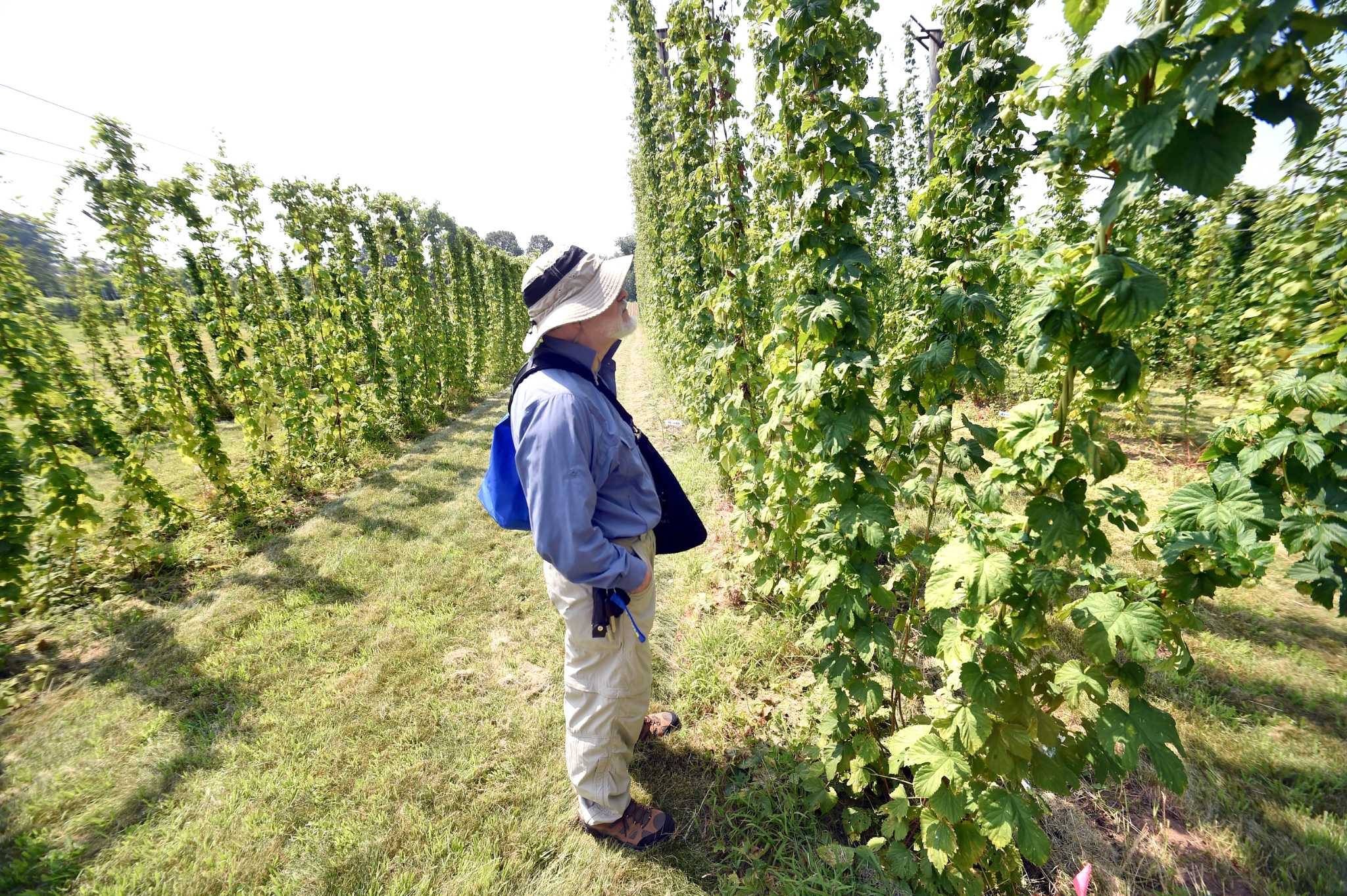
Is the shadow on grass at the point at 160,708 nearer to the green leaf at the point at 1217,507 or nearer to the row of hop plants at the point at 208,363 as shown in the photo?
the row of hop plants at the point at 208,363

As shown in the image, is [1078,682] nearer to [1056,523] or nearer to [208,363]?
[1056,523]

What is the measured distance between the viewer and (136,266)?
5.36 m

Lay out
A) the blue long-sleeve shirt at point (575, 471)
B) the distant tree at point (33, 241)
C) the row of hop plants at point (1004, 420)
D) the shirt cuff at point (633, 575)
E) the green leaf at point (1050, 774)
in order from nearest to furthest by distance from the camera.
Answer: the row of hop plants at point (1004, 420)
the green leaf at point (1050, 774)
the blue long-sleeve shirt at point (575, 471)
the shirt cuff at point (633, 575)
the distant tree at point (33, 241)

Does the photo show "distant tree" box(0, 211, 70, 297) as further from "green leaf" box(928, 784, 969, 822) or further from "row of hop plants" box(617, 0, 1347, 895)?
"green leaf" box(928, 784, 969, 822)

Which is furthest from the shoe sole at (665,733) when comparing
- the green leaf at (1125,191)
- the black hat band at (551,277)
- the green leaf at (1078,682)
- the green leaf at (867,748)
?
the green leaf at (1125,191)

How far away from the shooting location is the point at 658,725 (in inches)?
118

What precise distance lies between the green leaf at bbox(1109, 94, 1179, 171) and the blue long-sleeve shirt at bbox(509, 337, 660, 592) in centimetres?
164

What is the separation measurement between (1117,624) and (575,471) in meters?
1.71

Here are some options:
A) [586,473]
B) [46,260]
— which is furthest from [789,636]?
[46,260]

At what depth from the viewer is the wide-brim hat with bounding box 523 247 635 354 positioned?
2094 millimetres

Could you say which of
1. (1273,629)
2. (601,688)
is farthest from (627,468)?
(1273,629)

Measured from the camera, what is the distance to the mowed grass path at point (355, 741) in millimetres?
2293

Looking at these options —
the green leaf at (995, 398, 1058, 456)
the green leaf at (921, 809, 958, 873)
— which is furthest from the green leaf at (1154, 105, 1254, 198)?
the green leaf at (921, 809, 958, 873)

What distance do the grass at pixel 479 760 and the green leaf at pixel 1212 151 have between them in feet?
8.44
